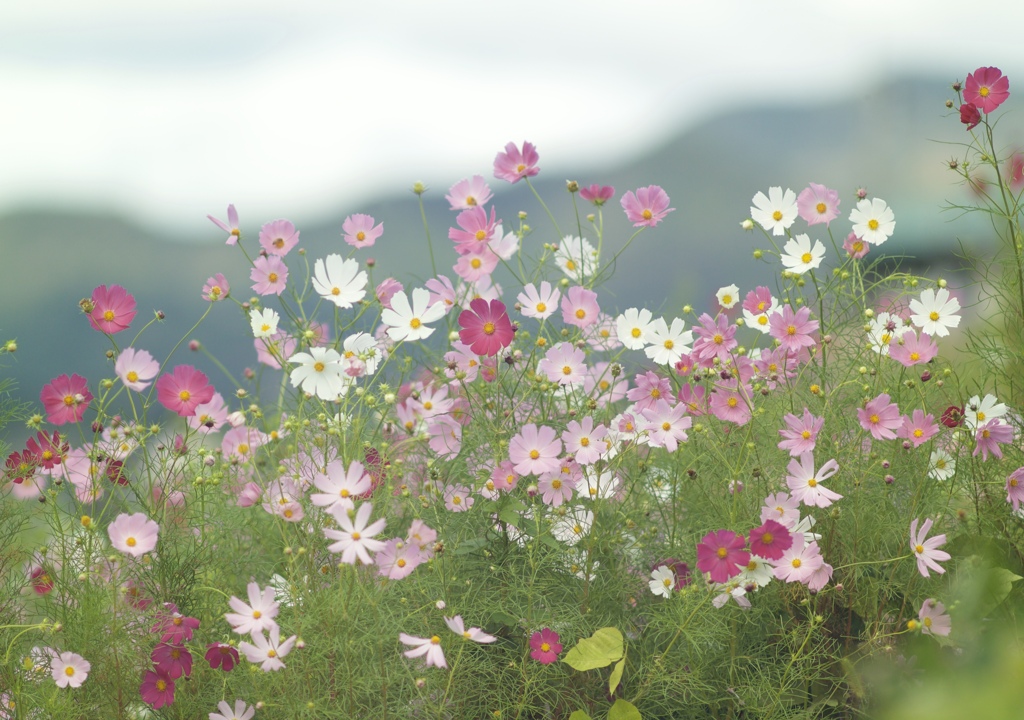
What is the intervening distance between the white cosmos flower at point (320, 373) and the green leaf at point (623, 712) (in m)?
0.59

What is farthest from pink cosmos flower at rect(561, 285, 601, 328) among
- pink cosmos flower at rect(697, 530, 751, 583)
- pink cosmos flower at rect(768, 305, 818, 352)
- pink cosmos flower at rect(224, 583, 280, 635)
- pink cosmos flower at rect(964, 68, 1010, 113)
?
pink cosmos flower at rect(964, 68, 1010, 113)

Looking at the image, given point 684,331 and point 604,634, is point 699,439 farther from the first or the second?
point 604,634

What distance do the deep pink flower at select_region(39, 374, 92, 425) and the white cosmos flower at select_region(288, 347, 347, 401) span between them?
38 cm

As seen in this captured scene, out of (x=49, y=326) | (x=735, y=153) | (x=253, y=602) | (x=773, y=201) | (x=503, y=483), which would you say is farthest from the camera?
(x=735, y=153)

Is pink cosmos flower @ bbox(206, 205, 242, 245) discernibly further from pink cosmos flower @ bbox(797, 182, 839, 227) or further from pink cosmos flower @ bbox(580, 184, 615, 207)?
pink cosmos flower @ bbox(797, 182, 839, 227)

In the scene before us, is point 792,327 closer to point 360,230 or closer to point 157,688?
point 360,230

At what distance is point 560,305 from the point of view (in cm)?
158

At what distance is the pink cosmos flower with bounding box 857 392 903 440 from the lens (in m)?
1.45

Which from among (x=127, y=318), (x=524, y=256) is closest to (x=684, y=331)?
(x=524, y=256)

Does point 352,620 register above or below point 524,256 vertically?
below

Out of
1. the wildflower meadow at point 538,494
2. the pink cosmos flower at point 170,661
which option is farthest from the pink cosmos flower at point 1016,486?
the pink cosmos flower at point 170,661

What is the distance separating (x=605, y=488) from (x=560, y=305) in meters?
0.32

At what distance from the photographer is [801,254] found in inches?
61.6

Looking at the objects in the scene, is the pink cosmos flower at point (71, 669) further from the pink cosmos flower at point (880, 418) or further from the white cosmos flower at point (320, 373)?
the pink cosmos flower at point (880, 418)
